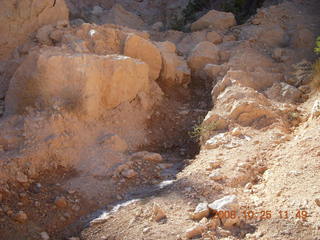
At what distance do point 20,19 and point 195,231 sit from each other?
3545 mm

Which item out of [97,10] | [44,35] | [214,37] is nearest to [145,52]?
[44,35]

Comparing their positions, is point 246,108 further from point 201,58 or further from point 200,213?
point 200,213

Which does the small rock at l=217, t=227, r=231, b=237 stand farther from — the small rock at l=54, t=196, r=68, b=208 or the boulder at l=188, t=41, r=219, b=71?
the boulder at l=188, t=41, r=219, b=71

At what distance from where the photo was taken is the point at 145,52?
5.30 metres

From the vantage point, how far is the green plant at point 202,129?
4.51m

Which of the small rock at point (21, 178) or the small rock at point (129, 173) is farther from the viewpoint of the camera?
the small rock at point (129, 173)

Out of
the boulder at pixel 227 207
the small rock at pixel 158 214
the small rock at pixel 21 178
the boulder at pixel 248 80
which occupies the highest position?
the boulder at pixel 248 80

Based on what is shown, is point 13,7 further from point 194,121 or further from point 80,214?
point 80,214

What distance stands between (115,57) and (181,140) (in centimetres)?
119

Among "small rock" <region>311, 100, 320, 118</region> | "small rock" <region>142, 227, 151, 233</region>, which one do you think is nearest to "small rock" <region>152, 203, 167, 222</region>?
"small rock" <region>142, 227, 151, 233</region>

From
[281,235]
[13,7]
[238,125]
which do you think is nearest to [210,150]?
[238,125]

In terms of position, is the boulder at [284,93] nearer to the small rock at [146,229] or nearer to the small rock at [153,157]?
the small rock at [153,157]

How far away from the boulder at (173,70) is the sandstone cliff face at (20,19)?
4.78 ft

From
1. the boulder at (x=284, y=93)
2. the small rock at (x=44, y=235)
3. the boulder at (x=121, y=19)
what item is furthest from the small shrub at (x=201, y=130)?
the boulder at (x=121, y=19)
